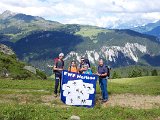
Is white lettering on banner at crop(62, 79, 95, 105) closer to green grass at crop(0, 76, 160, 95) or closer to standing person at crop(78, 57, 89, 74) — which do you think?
standing person at crop(78, 57, 89, 74)

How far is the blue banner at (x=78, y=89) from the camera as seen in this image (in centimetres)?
2777

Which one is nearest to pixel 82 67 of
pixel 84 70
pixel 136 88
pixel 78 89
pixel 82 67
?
pixel 82 67

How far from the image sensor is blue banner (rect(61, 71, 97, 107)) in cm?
2777

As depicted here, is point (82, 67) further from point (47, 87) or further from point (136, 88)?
point (136, 88)

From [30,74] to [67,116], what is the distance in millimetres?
58285

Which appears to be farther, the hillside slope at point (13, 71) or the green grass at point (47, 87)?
the hillside slope at point (13, 71)

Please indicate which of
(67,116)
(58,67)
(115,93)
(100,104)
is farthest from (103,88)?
(67,116)

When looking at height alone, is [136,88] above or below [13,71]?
below

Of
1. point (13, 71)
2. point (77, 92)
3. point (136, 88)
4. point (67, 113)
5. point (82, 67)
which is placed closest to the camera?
point (67, 113)

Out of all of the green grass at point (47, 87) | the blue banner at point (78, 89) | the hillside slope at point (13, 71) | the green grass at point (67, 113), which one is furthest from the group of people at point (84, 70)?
the hillside slope at point (13, 71)

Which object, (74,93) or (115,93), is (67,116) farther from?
(115,93)

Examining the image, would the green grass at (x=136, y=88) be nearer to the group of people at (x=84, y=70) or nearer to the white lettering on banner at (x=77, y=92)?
the group of people at (x=84, y=70)

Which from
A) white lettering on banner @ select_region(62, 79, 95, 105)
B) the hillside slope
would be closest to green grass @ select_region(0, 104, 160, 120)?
white lettering on banner @ select_region(62, 79, 95, 105)

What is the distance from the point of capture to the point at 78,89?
28.0 m
